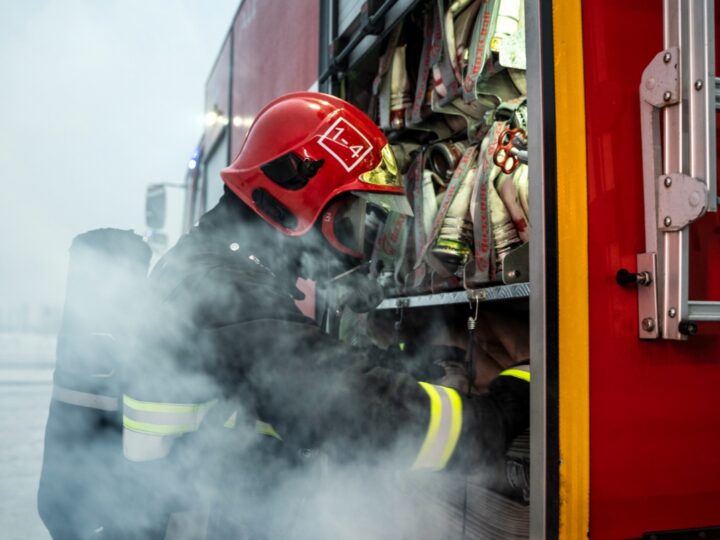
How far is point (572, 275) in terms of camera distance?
1.09m

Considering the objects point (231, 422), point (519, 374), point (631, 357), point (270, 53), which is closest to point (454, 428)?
point (519, 374)

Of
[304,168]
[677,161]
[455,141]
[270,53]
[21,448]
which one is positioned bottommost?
[21,448]

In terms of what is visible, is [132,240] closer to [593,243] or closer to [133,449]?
[133,449]

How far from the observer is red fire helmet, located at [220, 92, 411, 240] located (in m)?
1.78

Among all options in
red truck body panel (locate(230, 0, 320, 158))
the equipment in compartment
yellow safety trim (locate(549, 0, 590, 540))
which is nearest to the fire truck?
yellow safety trim (locate(549, 0, 590, 540))

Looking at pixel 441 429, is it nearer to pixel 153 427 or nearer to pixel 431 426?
pixel 431 426

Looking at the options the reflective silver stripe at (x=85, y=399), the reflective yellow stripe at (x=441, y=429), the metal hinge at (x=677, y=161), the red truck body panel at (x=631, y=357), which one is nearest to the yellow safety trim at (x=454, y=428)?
the reflective yellow stripe at (x=441, y=429)

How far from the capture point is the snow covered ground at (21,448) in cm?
390

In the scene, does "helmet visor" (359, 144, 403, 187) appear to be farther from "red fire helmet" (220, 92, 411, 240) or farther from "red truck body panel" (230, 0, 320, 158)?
"red truck body panel" (230, 0, 320, 158)

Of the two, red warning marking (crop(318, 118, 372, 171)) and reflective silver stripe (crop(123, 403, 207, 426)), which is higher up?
red warning marking (crop(318, 118, 372, 171))

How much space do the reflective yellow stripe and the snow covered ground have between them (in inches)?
87.7

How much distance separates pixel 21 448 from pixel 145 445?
5.02 m

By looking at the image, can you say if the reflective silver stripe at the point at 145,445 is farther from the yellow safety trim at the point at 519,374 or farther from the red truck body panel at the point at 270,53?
the red truck body panel at the point at 270,53

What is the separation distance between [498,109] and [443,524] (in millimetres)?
1356
